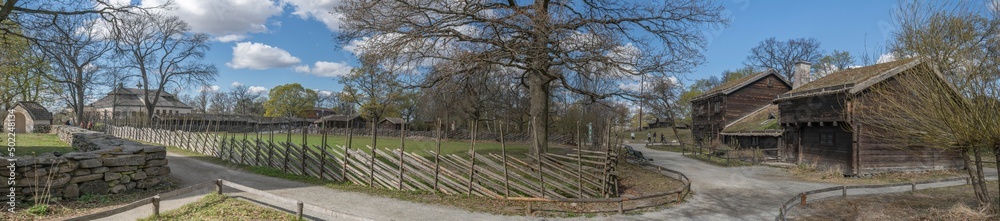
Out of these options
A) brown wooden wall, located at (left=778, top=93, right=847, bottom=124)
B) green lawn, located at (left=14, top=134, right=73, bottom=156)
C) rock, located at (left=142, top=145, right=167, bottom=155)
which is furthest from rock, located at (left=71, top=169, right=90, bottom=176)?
brown wooden wall, located at (left=778, top=93, right=847, bottom=124)

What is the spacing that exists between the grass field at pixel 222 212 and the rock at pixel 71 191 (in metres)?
2.16

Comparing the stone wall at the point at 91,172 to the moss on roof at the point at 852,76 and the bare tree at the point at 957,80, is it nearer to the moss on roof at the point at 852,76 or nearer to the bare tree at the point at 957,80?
the bare tree at the point at 957,80

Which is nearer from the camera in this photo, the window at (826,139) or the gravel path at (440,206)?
the gravel path at (440,206)

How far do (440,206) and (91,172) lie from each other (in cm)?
689

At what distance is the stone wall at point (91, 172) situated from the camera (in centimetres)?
830

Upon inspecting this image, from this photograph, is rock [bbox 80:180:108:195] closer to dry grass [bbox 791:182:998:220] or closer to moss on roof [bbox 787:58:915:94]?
dry grass [bbox 791:182:998:220]

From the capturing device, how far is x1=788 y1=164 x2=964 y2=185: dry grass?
716 inches

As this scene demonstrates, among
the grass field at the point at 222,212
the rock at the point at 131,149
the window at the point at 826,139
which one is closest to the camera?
the grass field at the point at 222,212

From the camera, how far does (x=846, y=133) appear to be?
64.2ft

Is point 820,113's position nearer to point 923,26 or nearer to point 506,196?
point 923,26

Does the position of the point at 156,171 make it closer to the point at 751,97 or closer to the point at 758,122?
the point at 758,122

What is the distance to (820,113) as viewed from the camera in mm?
20516

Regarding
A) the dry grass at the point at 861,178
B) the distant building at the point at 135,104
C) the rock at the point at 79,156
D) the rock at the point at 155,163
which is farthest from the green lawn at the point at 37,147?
the distant building at the point at 135,104

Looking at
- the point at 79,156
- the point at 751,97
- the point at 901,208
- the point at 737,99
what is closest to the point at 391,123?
the point at 737,99
